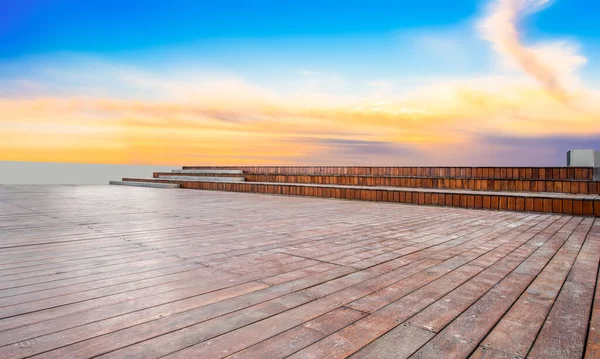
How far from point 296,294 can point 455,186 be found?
5396 millimetres

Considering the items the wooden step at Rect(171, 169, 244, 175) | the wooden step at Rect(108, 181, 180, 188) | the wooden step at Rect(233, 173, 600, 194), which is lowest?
the wooden step at Rect(108, 181, 180, 188)

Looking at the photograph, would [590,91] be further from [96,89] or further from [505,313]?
[96,89]

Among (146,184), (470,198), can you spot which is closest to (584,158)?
(470,198)

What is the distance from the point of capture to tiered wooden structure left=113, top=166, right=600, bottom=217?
4.52 metres

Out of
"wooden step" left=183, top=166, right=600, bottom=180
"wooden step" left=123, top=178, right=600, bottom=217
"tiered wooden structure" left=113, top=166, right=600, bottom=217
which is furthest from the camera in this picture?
"wooden step" left=183, top=166, right=600, bottom=180

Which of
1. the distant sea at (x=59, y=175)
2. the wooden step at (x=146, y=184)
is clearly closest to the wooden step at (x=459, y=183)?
the wooden step at (x=146, y=184)

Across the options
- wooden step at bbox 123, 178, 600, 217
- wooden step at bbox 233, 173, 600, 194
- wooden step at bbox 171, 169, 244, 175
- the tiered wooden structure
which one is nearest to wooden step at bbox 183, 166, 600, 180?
the tiered wooden structure

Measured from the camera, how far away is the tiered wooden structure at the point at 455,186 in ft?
14.8

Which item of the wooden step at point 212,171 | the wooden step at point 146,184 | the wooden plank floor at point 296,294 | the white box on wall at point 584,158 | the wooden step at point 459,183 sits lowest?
the wooden plank floor at point 296,294

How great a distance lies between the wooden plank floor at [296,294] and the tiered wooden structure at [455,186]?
6.11ft

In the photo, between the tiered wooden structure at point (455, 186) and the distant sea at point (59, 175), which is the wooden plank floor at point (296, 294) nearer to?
the tiered wooden structure at point (455, 186)

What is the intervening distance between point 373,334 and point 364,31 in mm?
7240

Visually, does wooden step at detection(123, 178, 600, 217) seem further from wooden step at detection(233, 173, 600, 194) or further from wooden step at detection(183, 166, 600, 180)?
wooden step at detection(183, 166, 600, 180)

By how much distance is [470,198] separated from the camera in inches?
195
